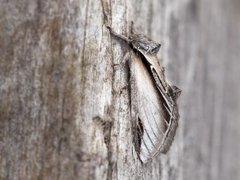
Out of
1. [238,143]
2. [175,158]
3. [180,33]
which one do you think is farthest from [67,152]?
[238,143]

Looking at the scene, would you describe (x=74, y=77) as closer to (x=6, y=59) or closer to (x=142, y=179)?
(x=6, y=59)

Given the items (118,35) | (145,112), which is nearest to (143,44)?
(118,35)

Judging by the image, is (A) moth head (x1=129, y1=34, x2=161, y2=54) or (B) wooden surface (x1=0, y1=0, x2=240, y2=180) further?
(A) moth head (x1=129, y1=34, x2=161, y2=54)

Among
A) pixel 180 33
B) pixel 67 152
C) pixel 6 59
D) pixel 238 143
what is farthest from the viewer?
pixel 238 143

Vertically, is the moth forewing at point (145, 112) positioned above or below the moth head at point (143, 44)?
below

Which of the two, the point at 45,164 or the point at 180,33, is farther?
the point at 180,33
